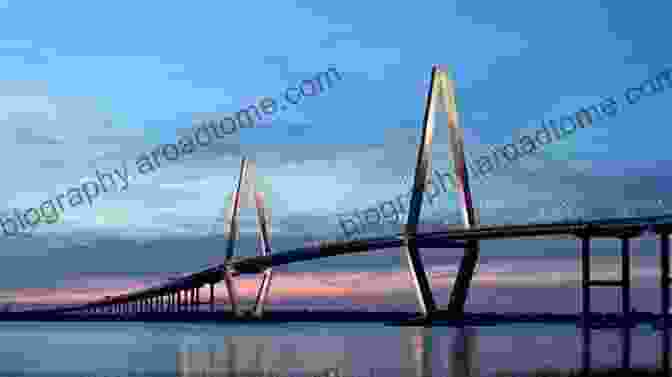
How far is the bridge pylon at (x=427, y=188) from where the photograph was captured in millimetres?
76438

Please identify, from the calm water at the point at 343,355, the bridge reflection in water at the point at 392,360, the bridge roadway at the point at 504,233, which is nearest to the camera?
the bridge reflection in water at the point at 392,360

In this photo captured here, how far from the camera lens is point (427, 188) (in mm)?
77438

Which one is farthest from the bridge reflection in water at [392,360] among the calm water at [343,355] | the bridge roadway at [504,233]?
the bridge roadway at [504,233]

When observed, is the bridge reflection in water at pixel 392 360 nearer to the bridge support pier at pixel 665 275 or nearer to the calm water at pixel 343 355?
the calm water at pixel 343 355

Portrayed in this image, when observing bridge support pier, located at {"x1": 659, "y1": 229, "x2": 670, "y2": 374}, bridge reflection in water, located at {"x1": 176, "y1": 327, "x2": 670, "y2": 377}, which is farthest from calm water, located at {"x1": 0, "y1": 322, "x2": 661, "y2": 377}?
bridge support pier, located at {"x1": 659, "y1": 229, "x2": 670, "y2": 374}

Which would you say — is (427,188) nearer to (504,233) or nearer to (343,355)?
(504,233)

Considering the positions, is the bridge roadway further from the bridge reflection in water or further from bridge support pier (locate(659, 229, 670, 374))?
the bridge reflection in water

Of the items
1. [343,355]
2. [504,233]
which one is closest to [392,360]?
[343,355]

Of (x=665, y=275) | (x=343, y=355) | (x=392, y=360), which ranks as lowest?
(x=665, y=275)

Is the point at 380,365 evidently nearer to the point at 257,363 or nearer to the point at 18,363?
the point at 257,363

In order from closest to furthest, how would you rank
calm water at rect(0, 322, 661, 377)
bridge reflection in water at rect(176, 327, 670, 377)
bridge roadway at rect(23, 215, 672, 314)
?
bridge reflection in water at rect(176, 327, 670, 377) → calm water at rect(0, 322, 661, 377) → bridge roadway at rect(23, 215, 672, 314)

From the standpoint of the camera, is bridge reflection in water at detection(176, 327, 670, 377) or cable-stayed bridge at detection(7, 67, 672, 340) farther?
cable-stayed bridge at detection(7, 67, 672, 340)

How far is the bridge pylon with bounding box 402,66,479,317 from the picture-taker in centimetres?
7644

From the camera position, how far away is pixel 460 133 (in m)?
79.8
